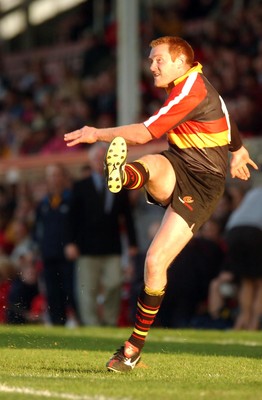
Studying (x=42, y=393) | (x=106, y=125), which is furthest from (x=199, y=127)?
(x=106, y=125)

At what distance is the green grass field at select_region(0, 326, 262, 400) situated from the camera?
22.0 feet

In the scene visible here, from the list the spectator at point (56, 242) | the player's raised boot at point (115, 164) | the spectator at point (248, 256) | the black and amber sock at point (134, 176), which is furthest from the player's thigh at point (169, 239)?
the spectator at point (56, 242)

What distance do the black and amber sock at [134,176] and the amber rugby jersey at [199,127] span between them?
0.99ft

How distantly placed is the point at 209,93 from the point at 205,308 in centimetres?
705

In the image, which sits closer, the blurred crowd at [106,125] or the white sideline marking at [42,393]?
the white sideline marking at [42,393]

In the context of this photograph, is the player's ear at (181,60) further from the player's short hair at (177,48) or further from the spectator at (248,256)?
the spectator at (248,256)

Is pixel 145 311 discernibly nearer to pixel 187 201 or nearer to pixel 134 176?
pixel 187 201

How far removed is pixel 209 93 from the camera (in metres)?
8.31

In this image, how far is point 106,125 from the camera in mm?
18766

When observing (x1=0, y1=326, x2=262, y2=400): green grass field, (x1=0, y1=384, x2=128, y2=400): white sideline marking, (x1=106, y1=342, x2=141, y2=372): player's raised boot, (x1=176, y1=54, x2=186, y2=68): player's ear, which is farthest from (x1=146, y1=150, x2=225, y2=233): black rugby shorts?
(x1=0, y1=384, x2=128, y2=400): white sideline marking

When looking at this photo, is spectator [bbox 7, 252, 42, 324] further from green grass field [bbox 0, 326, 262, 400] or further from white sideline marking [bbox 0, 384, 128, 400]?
white sideline marking [bbox 0, 384, 128, 400]

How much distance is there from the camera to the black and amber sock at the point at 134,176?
26.1 ft

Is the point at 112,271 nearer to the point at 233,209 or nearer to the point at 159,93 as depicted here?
the point at 233,209

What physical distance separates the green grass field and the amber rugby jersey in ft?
4.20
